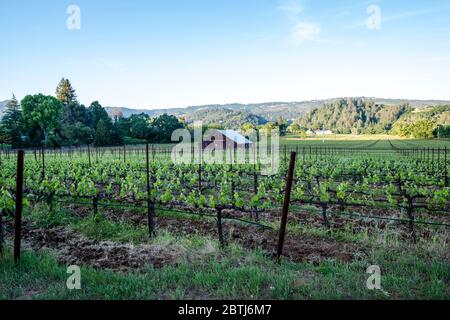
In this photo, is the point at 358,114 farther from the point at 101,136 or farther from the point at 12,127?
the point at 12,127

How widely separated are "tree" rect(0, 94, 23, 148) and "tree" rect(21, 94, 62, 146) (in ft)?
6.35

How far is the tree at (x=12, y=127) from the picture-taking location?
1897 inches

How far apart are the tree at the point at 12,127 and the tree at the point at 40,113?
1.93 m

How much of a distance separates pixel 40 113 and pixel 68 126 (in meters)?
5.62

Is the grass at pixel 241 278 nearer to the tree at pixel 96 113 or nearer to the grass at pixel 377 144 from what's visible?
the grass at pixel 377 144

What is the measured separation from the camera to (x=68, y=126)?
2047 inches

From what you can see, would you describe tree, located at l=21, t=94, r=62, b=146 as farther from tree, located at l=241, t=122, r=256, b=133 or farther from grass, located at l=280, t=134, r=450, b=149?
grass, located at l=280, t=134, r=450, b=149

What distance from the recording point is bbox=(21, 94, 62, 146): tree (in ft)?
172

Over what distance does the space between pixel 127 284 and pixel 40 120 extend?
58449mm

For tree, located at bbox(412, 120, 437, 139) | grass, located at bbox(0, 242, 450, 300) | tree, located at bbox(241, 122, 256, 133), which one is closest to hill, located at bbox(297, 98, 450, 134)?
tree, located at bbox(412, 120, 437, 139)

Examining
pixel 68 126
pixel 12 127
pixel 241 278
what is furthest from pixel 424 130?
pixel 12 127

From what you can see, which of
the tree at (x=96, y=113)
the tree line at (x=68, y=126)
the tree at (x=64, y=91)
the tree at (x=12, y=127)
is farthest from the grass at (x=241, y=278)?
the tree at (x=64, y=91)
